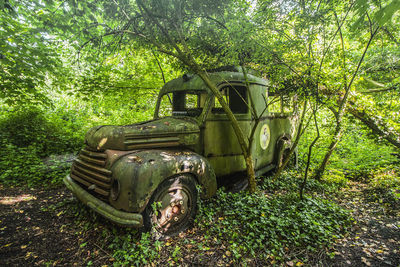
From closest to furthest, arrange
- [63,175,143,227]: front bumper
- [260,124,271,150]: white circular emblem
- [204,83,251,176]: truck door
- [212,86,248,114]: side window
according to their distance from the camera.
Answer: [63,175,143,227]: front bumper → [204,83,251,176]: truck door → [212,86,248,114]: side window → [260,124,271,150]: white circular emblem

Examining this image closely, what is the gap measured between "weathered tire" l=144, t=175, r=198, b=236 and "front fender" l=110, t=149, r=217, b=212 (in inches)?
5.2

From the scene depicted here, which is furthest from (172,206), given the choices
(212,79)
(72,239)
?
(212,79)

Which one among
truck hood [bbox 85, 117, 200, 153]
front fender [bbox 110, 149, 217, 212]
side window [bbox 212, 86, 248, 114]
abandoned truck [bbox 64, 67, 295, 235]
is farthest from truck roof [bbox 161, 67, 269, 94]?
front fender [bbox 110, 149, 217, 212]

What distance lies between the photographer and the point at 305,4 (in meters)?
3.68

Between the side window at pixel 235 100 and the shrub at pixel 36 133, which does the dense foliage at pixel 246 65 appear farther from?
the side window at pixel 235 100

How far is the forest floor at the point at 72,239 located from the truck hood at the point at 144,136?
3.93ft

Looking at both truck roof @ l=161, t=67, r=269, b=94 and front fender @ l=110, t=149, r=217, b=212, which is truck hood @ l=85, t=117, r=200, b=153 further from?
truck roof @ l=161, t=67, r=269, b=94

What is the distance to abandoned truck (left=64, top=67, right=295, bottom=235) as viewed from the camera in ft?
7.64

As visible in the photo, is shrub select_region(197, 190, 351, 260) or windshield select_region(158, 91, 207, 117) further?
windshield select_region(158, 91, 207, 117)

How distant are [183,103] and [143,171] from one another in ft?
7.28

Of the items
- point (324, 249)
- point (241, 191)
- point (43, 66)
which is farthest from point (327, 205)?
point (43, 66)

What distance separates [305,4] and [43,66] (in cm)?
554

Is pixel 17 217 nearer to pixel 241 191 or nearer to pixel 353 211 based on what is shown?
pixel 241 191

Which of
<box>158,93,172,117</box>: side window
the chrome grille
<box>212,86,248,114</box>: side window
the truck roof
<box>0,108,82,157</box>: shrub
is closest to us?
the chrome grille
